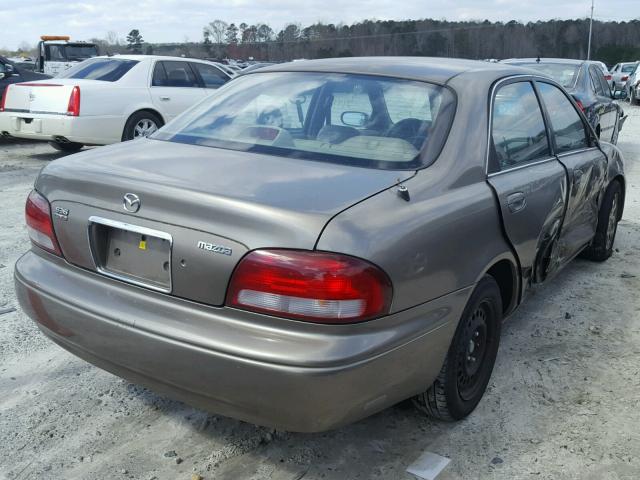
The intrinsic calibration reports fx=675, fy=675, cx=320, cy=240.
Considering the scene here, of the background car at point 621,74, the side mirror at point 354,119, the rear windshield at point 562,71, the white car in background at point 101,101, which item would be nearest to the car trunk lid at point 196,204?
the side mirror at point 354,119

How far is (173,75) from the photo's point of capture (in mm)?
10516

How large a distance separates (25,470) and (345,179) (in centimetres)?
170

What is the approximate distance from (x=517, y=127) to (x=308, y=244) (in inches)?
69.5

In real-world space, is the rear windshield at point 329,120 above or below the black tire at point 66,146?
above

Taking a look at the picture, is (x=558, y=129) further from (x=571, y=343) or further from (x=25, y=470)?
(x=25, y=470)

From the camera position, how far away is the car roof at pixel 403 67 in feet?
10.7

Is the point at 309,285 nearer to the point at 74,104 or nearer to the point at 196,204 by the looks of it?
the point at 196,204

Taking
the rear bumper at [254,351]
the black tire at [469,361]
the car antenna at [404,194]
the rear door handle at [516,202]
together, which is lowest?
the black tire at [469,361]

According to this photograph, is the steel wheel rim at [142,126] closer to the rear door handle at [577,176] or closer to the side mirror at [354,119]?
the rear door handle at [577,176]

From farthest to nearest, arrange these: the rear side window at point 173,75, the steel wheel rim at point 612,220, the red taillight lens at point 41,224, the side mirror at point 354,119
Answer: the rear side window at point 173,75 → the steel wheel rim at point 612,220 → the side mirror at point 354,119 → the red taillight lens at point 41,224

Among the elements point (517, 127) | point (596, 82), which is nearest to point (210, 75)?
point (596, 82)

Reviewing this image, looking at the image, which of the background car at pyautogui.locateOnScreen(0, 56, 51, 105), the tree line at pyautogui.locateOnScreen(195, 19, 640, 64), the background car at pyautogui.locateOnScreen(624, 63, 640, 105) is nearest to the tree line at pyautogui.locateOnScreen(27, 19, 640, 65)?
the tree line at pyautogui.locateOnScreen(195, 19, 640, 64)

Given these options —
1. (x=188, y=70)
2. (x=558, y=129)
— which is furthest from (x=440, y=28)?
(x=558, y=129)

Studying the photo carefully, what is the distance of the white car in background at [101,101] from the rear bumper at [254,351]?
690cm
